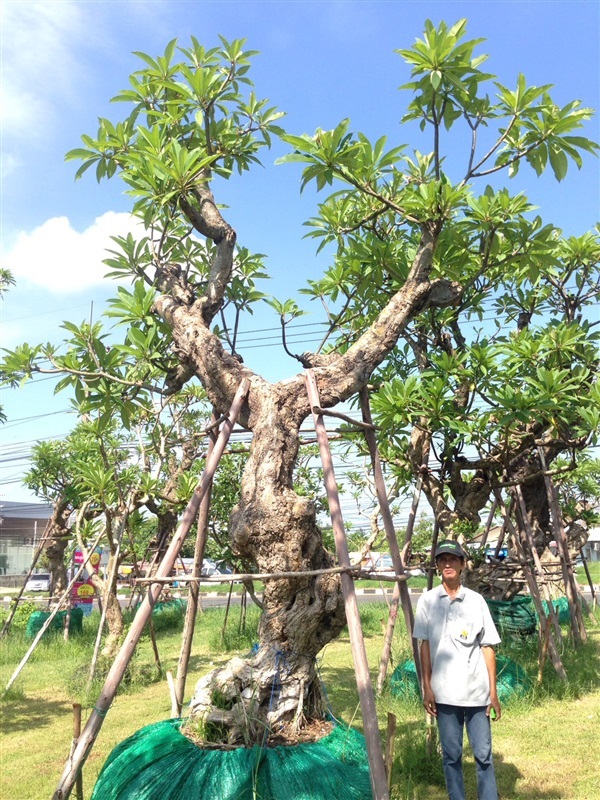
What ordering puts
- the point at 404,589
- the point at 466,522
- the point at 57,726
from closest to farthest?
the point at 404,589, the point at 57,726, the point at 466,522

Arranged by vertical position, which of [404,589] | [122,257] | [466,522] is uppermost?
[122,257]

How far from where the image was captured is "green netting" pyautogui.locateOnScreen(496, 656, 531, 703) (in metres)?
5.71

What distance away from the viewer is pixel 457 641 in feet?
10.6

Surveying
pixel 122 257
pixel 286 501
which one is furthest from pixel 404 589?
pixel 122 257

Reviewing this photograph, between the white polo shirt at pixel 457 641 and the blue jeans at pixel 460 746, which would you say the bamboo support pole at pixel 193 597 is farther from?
the blue jeans at pixel 460 746

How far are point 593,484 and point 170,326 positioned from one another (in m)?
9.96

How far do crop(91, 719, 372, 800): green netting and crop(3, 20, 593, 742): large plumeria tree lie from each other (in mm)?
240

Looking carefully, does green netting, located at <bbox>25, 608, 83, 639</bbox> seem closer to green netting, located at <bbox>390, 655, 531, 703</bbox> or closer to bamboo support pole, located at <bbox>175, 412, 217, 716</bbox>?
green netting, located at <bbox>390, 655, 531, 703</bbox>

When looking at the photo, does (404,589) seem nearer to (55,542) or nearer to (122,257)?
(122,257)

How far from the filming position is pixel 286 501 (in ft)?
11.0

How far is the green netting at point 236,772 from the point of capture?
2734 mm

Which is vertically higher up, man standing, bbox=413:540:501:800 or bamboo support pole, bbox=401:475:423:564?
bamboo support pole, bbox=401:475:423:564

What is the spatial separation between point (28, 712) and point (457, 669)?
5.18 meters

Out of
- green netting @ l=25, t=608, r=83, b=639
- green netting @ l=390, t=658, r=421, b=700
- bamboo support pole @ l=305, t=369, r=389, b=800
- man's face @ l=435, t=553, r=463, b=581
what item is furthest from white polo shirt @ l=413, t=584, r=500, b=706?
green netting @ l=25, t=608, r=83, b=639
